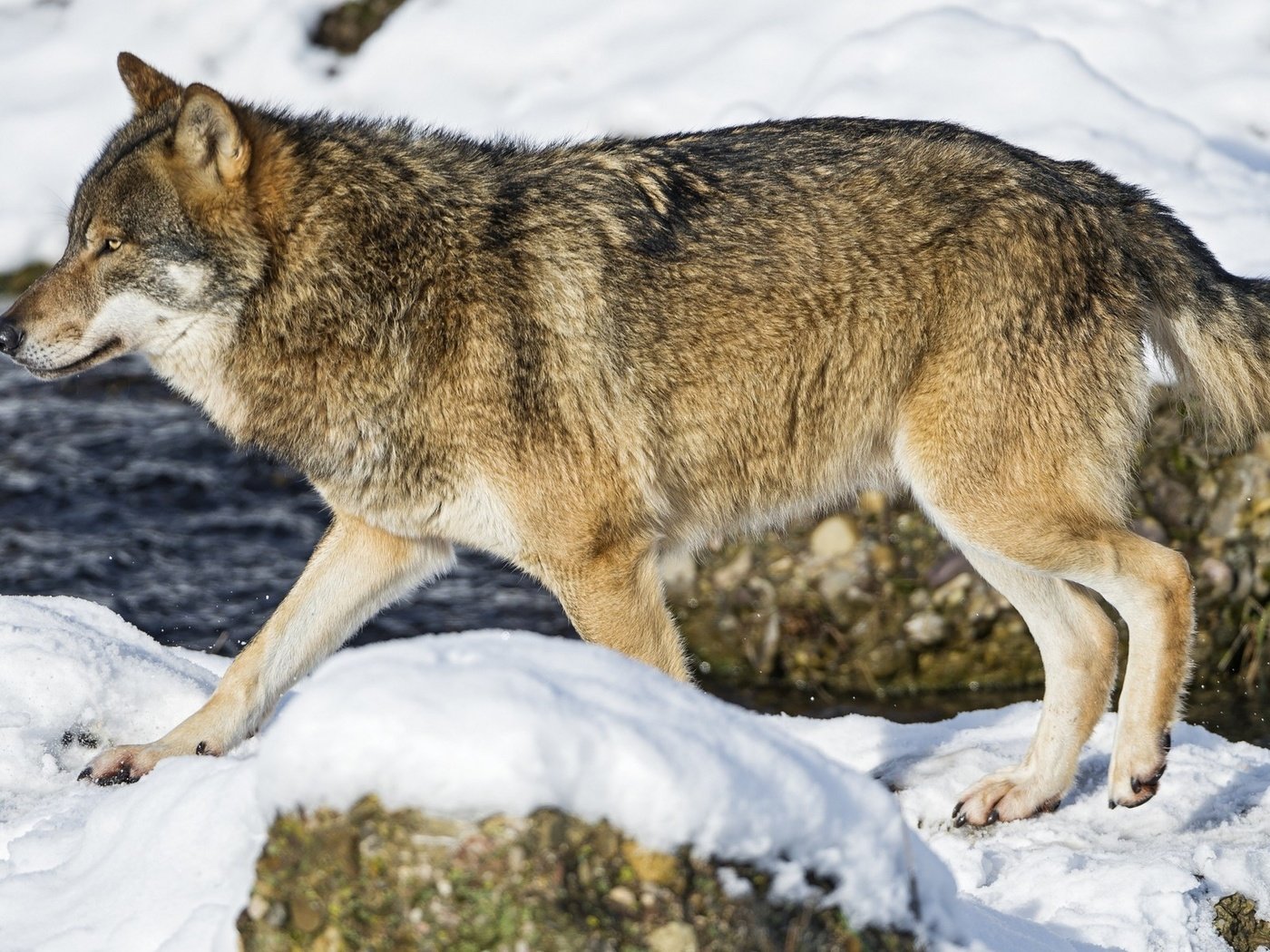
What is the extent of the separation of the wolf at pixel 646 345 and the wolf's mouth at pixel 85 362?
11mm

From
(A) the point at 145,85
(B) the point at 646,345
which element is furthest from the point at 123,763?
(A) the point at 145,85

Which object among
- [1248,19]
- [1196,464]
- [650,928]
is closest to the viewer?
[650,928]

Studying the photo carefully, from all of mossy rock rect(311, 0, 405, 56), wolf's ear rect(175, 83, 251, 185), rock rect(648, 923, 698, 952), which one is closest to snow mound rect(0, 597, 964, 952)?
rock rect(648, 923, 698, 952)

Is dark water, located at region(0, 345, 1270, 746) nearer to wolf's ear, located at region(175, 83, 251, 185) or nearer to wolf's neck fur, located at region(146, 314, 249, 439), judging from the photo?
wolf's neck fur, located at region(146, 314, 249, 439)

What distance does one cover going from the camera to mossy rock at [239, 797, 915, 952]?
1.95 meters

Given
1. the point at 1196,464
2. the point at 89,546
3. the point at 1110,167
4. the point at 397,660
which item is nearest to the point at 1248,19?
the point at 1110,167

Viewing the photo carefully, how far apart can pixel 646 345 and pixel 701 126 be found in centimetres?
552

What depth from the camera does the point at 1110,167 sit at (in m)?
8.16

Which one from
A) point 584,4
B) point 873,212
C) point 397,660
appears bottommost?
point 397,660

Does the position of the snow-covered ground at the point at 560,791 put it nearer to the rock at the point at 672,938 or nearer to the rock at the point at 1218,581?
the rock at the point at 672,938

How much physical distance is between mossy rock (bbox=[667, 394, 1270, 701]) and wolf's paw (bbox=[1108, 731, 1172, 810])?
87.8 inches

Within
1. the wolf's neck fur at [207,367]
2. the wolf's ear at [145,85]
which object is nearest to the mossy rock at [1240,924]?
the wolf's neck fur at [207,367]

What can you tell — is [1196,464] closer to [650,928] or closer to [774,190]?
[774,190]

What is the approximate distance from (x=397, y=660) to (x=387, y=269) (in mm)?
2035
